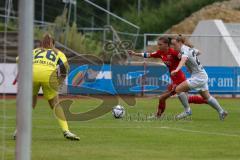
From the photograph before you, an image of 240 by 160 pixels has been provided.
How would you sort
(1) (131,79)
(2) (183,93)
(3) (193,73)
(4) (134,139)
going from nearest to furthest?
(4) (134,139) → (3) (193,73) → (2) (183,93) → (1) (131,79)

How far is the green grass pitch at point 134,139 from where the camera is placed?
41.8 feet

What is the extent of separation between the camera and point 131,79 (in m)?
34.3

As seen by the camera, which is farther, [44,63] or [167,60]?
[167,60]

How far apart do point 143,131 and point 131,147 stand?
327 centimetres

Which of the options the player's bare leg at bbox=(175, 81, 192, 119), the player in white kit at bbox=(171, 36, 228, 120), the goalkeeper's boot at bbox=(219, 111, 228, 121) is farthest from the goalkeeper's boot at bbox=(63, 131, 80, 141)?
the goalkeeper's boot at bbox=(219, 111, 228, 121)

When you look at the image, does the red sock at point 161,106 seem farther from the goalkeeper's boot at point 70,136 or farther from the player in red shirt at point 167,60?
the goalkeeper's boot at point 70,136

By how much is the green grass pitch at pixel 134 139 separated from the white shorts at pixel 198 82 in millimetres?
822

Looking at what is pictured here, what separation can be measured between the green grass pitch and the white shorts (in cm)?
82

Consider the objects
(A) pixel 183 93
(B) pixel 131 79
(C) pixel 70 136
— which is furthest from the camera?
(B) pixel 131 79

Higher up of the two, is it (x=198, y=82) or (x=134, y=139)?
(x=198, y=82)

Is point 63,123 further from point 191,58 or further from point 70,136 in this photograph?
point 191,58

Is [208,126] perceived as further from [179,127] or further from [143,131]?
[143,131]

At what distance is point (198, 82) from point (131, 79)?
557 inches

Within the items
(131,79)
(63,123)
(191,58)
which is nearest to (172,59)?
(191,58)
